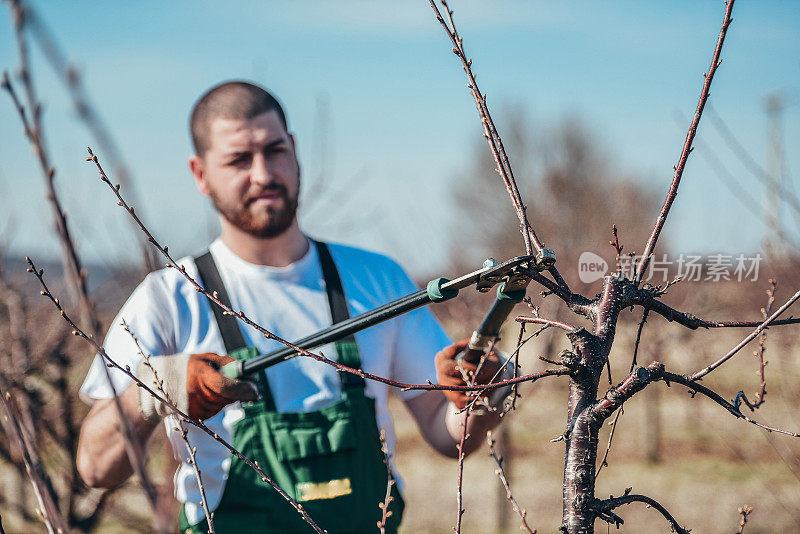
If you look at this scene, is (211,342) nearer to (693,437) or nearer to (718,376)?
(693,437)

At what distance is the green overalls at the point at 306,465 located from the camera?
7.79ft

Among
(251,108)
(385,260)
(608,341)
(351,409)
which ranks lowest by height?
(351,409)

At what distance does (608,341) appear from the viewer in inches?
57.2

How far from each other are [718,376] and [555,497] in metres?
7.90

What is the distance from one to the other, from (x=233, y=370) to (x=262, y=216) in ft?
2.33

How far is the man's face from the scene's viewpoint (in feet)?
8.78

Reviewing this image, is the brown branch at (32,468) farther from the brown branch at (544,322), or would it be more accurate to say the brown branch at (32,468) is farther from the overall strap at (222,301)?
the overall strap at (222,301)

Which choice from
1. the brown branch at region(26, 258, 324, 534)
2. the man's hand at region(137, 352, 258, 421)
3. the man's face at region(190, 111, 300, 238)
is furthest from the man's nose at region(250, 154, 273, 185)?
the brown branch at region(26, 258, 324, 534)

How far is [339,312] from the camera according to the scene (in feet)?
8.70

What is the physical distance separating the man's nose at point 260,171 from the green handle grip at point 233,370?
74 cm

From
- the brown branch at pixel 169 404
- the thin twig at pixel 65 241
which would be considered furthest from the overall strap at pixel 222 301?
the thin twig at pixel 65 241

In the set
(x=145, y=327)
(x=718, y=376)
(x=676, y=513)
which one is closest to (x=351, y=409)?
(x=145, y=327)

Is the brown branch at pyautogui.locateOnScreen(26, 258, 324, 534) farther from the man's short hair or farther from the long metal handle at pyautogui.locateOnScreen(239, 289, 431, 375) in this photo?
the man's short hair

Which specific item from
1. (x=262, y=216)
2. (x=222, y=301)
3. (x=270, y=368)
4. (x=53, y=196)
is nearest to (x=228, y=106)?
(x=262, y=216)
